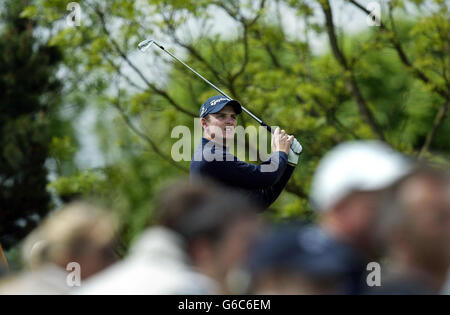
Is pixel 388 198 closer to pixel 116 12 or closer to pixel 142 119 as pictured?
pixel 116 12

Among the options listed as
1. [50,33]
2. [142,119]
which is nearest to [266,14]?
[142,119]

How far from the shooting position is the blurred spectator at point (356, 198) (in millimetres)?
2178

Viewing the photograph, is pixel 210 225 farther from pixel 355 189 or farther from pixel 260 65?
pixel 260 65

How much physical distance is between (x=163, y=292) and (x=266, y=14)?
6559 mm

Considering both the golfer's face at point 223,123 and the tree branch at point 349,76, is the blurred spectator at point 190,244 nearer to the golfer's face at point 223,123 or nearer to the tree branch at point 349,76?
the golfer's face at point 223,123

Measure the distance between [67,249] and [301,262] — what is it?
937 millimetres

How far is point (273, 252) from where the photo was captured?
6.85ft

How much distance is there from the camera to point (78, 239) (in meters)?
2.57

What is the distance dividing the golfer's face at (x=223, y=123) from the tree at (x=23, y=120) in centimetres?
766

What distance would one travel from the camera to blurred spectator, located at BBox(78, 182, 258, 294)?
92.4 inches

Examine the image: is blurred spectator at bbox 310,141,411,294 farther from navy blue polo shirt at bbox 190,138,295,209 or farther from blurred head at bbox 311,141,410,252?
navy blue polo shirt at bbox 190,138,295,209

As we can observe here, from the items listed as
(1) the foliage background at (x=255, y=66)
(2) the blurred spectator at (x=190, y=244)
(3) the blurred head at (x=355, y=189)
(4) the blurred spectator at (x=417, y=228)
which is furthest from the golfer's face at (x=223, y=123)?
(1) the foliage background at (x=255, y=66)

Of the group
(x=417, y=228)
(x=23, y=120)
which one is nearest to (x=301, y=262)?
(x=417, y=228)

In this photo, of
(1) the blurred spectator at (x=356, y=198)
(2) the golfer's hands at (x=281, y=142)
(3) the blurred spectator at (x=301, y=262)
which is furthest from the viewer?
(2) the golfer's hands at (x=281, y=142)
